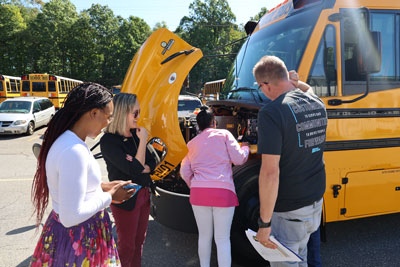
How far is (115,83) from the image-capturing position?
142ft

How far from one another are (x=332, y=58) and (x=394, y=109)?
940mm

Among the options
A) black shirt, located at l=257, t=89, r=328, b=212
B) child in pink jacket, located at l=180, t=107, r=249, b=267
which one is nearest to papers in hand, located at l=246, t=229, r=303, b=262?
black shirt, located at l=257, t=89, r=328, b=212

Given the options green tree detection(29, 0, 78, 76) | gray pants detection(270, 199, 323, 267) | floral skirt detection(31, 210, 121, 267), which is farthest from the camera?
green tree detection(29, 0, 78, 76)

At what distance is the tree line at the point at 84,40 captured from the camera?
123ft

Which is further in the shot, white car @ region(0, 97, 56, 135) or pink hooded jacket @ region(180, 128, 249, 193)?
white car @ region(0, 97, 56, 135)

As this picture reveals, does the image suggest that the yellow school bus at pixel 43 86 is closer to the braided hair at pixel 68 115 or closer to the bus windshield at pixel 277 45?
the bus windshield at pixel 277 45

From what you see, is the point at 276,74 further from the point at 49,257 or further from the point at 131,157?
the point at 49,257

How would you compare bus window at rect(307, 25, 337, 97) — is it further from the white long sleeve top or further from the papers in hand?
the white long sleeve top

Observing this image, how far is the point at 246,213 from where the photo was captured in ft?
9.74

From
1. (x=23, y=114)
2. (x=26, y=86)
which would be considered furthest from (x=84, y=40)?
(x=23, y=114)

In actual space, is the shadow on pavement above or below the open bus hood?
below

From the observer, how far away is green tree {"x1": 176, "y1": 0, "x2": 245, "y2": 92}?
41.0 meters

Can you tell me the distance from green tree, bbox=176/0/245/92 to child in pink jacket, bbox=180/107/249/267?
1500 inches

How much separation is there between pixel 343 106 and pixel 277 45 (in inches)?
44.2
